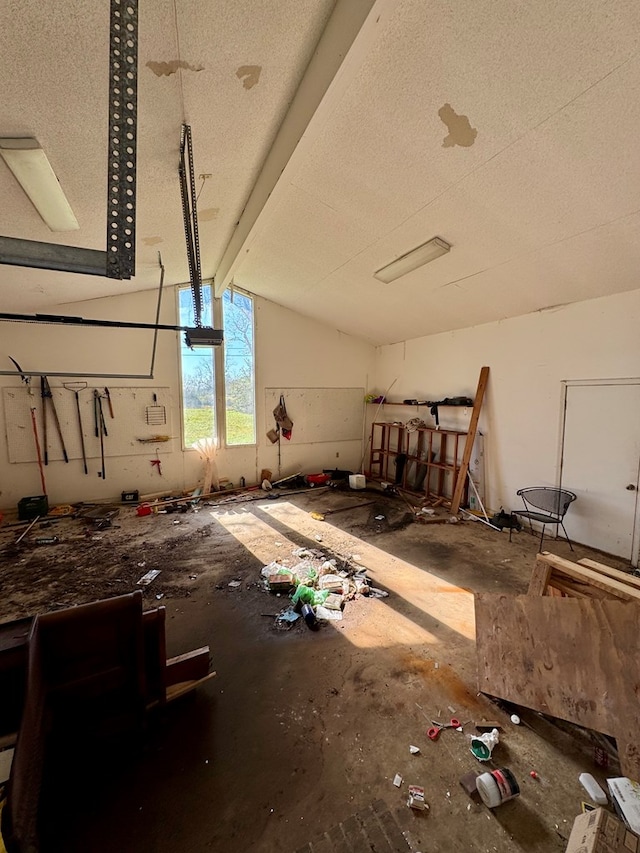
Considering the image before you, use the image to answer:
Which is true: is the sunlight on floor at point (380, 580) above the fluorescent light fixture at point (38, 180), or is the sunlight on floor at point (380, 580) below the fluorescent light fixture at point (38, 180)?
below

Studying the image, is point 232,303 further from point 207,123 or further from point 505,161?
point 505,161

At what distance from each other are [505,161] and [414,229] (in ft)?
3.46

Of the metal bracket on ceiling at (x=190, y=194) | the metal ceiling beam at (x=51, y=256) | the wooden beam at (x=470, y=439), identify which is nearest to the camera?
the metal ceiling beam at (x=51, y=256)

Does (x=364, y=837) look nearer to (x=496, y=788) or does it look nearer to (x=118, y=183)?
(x=496, y=788)

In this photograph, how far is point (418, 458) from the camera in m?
6.16

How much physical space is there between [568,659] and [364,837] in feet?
4.36

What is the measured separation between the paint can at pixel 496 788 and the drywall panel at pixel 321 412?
563 cm

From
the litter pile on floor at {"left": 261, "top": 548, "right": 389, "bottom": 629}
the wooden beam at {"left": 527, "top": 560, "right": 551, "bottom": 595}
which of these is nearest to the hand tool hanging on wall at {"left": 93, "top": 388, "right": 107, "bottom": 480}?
the litter pile on floor at {"left": 261, "top": 548, "right": 389, "bottom": 629}

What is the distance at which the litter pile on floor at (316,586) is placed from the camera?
9.25 feet

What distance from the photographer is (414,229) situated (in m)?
3.34

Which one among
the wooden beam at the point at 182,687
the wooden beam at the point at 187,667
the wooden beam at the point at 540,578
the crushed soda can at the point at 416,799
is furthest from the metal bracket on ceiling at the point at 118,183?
the wooden beam at the point at 540,578

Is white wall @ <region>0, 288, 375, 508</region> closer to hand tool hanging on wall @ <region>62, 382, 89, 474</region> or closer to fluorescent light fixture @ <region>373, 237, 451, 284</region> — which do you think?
hand tool hanging on wall @ <region>62, 382, 89, 474</region>

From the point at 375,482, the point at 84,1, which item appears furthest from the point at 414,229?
the point at 375,482

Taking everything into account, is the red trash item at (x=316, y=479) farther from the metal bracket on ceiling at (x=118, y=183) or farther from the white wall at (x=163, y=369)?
the metal bracket on ceiling at (x=118, y=183)
